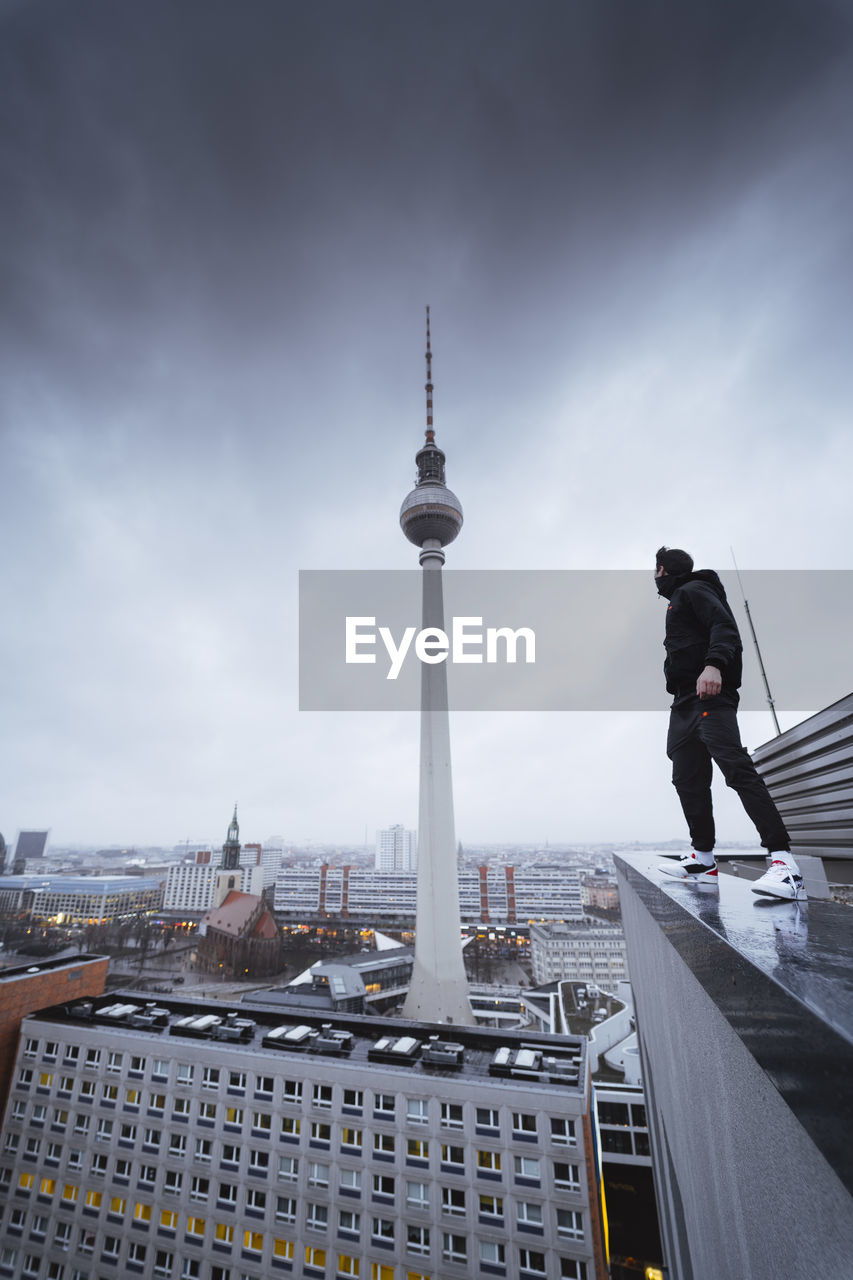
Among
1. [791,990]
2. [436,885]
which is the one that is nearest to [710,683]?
[791,990]

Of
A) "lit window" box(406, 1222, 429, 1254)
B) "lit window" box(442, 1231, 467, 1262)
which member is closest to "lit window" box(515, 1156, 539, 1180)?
"lit window" box(442, 1231, 467, 1262)

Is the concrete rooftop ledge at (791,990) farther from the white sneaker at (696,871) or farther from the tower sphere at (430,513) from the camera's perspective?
the tower sphere at (430,513)

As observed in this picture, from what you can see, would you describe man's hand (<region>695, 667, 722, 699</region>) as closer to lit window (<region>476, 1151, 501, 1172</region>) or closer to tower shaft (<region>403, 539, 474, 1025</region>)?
lit window (<region>476, 1151, 501, 1172</region>)

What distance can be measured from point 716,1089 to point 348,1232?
55.6ft

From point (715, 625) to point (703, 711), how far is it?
0.53 metres

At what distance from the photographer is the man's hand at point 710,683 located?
118 inches

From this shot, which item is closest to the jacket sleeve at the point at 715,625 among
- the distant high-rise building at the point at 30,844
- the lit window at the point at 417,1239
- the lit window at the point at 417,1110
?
the lit window at the point at 417,1110

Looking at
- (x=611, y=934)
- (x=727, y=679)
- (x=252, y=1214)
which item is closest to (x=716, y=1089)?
(x=727, y=679)

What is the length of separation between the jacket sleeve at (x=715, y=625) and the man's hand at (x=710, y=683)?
0.05 meters

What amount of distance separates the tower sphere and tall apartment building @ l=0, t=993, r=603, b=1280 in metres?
27.7

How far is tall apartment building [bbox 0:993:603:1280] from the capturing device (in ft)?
39.1

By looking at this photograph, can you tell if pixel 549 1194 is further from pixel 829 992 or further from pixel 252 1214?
pixel 829 992

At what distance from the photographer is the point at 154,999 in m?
19.7

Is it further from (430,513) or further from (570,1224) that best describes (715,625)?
(430,513)
